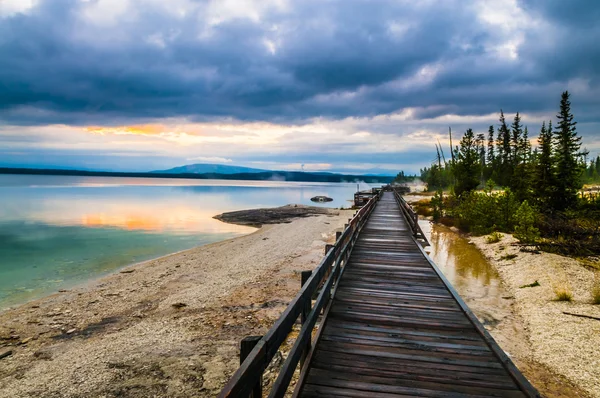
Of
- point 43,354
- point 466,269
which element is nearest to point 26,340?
point 43,354

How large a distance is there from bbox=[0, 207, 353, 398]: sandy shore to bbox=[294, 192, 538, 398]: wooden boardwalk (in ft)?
7.94

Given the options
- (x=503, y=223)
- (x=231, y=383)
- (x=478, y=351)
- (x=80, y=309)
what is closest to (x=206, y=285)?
(x=80, y=309)

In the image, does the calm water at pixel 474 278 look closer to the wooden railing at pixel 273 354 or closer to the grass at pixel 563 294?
the grass at pixel 563 294

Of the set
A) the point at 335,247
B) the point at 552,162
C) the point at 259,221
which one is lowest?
the point at 259,221

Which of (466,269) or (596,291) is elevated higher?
(596,291)

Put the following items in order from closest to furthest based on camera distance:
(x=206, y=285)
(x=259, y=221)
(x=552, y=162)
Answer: (x=206, y=285), (x=552, y=162), (x=259, y=221)

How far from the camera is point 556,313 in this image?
9086 millimetres

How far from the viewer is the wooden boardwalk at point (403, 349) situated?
4.09m

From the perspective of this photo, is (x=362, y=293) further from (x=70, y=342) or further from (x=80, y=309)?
(x=80, y=309)

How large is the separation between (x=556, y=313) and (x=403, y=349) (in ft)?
22.2

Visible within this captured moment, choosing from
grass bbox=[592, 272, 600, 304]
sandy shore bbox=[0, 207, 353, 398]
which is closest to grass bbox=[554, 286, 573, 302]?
grass bbox=[592, 272, 600, 304]

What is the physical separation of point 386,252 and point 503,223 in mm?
14234

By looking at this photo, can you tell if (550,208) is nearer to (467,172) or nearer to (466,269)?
(466,269)

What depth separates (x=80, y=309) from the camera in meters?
10.9
